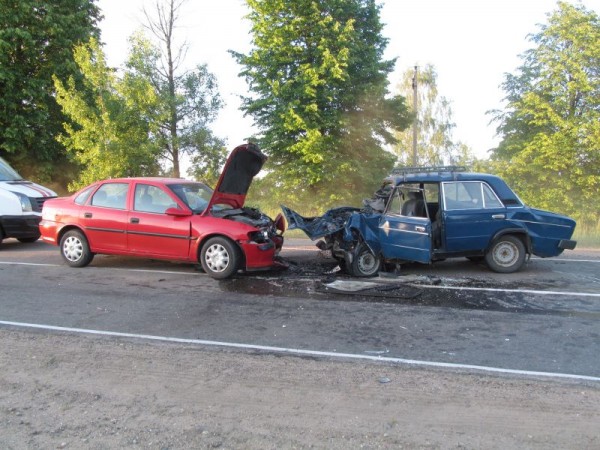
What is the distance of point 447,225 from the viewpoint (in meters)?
8.30

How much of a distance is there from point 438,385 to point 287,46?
63.1ft

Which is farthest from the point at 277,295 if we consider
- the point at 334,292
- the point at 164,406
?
the point at 164,406

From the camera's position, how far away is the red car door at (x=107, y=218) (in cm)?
859

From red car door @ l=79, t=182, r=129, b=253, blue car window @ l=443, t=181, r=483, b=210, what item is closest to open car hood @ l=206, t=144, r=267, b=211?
red car door @ l=79, t=182, r=129, b=253

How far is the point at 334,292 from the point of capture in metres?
7.35

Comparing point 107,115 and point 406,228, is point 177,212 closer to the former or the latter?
point 406,228

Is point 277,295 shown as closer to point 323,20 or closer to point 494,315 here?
point 494,315

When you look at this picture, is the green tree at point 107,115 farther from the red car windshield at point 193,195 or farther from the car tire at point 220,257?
the car tire at point 220,257

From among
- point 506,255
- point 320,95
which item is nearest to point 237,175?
point 506,255

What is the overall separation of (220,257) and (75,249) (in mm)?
3048

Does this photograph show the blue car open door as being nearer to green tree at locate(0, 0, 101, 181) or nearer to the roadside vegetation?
the roadside vegetation

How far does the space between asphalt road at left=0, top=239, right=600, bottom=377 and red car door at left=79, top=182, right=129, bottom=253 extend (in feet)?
1.70

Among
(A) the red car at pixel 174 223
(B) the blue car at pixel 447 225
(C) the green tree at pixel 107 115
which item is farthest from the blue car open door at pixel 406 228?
(C) the green tree at pixel 107 115

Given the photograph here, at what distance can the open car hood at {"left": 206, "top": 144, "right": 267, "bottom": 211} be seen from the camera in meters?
8.38
